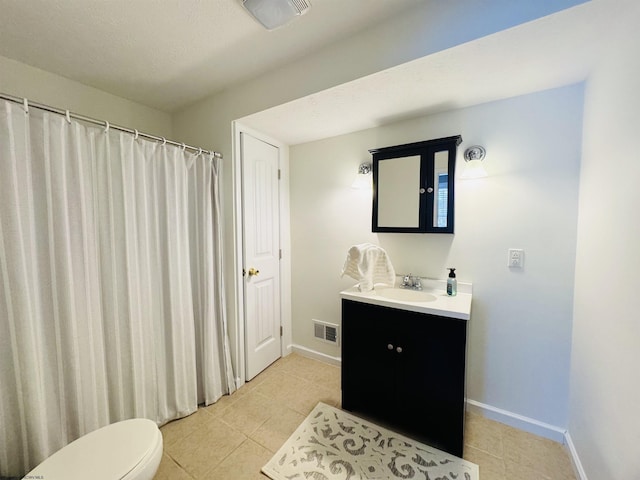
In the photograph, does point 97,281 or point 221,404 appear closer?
point 97,281

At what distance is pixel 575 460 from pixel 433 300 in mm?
1040

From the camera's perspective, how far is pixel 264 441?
1490mm

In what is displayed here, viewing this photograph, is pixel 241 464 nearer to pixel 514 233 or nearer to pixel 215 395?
pixel 215 395

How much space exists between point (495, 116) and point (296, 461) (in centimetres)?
245

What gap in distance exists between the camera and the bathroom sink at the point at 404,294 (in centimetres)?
175

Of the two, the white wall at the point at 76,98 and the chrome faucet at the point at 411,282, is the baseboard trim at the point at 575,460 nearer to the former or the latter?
the chrome faucet at the point at 411,282

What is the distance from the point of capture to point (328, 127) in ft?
6.63

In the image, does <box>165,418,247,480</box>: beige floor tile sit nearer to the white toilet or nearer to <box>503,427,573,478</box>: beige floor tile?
the white toilet

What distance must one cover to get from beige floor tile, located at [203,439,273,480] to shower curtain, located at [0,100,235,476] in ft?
1.73

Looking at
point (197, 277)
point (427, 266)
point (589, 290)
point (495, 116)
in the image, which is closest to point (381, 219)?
point (427, 266)

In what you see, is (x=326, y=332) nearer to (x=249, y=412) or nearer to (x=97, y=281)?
(x=249, y=412)

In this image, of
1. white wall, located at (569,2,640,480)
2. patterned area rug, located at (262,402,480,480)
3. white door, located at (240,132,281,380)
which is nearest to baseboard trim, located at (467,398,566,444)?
white wall, located at (569,2,640,480)

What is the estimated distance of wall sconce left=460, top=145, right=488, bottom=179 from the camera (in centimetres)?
158

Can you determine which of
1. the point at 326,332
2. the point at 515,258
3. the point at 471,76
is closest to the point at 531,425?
the point at 515,258
